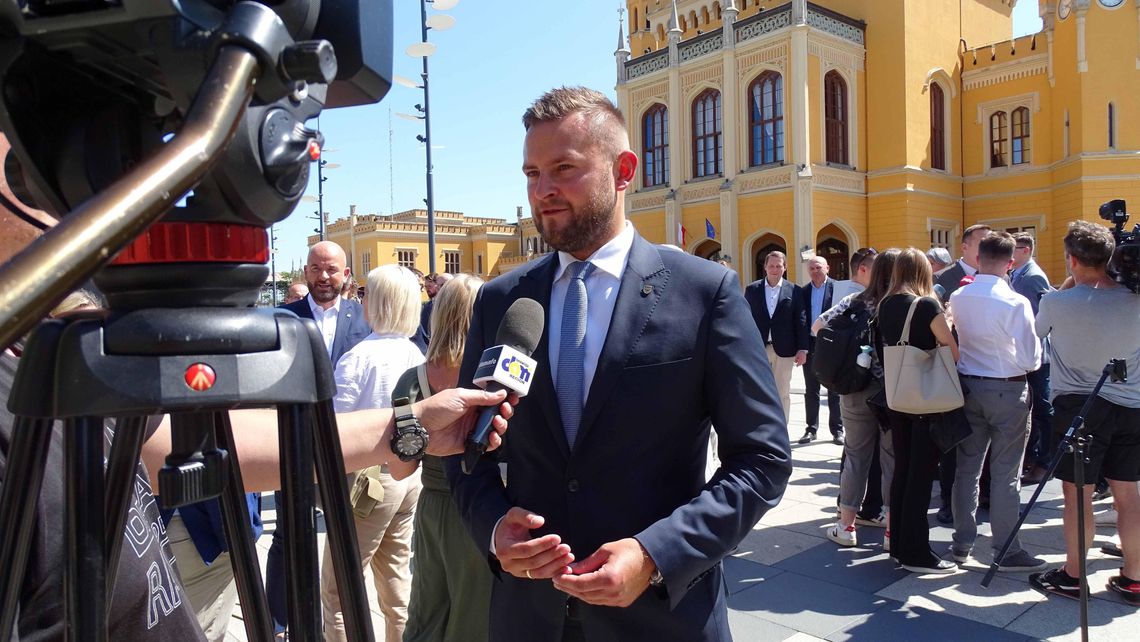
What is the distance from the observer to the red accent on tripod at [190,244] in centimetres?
70

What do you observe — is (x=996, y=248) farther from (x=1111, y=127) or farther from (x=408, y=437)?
(x=1111, y=127)

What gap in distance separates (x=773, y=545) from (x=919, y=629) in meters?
1.45

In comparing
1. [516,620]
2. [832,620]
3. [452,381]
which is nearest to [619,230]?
[516,620]

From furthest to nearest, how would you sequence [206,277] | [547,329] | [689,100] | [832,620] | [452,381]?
[689,100]
[832,620]
[452,381]
[547,329]
[206,277]

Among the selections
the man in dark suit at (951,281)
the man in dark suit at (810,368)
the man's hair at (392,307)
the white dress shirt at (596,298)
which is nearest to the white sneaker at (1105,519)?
the man in dark suit at (951,281)

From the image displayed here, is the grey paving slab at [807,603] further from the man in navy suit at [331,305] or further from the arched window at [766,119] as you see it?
the arched window at [766,119]

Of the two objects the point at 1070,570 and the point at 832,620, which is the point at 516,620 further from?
the point at 1070,570

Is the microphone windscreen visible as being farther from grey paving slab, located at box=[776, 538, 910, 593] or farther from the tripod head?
grey paving slab, located at box=[776, 538, 910, 593]

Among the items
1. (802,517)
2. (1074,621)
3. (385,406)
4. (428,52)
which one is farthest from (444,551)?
(428,52)

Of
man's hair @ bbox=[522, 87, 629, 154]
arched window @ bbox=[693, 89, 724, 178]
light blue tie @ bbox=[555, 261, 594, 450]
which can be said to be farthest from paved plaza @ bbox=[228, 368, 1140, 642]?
arched window @ bbox=[693, 89, 724, 178]

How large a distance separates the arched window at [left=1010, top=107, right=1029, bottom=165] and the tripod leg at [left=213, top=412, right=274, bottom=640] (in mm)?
30142

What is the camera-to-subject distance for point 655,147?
94.5ft

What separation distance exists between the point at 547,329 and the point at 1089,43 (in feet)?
92.5

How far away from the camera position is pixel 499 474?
221cm
